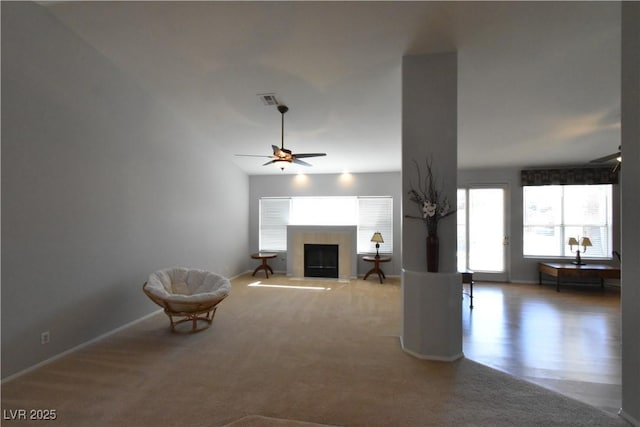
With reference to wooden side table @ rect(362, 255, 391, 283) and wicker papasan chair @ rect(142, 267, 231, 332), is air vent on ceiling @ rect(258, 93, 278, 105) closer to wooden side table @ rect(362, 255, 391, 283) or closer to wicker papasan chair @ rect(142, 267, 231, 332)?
wicker papasan chair @ rect(142, 267, 231, 332)

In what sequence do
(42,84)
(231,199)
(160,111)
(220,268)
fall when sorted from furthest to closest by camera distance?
(231,199), (220,268), (160,111), (42,84)

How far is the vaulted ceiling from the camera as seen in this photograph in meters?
2.54

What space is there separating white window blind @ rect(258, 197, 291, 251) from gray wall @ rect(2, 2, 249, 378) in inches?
115

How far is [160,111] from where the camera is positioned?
14.0 feet

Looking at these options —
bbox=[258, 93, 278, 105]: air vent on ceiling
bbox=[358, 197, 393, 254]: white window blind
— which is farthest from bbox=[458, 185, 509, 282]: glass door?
bbox=[258, 93, 278, 105]: air vent on ceiling

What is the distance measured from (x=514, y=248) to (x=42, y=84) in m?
8.26

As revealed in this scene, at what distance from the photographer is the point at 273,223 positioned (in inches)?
296

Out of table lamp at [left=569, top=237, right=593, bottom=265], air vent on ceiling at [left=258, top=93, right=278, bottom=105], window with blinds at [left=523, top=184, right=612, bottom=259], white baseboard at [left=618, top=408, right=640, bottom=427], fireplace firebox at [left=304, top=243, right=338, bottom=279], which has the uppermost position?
air vent on ceiling at [left=258, top=93, right=278, bottom=105]

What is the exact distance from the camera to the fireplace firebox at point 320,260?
694 centimetres

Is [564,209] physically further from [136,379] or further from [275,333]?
[136,379]

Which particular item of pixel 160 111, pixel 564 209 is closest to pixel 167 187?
pixel 160 111

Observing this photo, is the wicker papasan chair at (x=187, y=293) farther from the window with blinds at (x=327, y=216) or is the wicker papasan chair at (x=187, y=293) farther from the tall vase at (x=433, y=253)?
the window with blinds at (x=327, y=216)

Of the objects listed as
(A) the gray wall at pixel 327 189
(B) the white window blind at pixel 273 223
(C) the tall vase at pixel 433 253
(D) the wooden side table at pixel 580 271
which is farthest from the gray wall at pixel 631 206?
(B) the white window blind at pixel 273 223

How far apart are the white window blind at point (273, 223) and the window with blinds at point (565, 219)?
5720 mm
